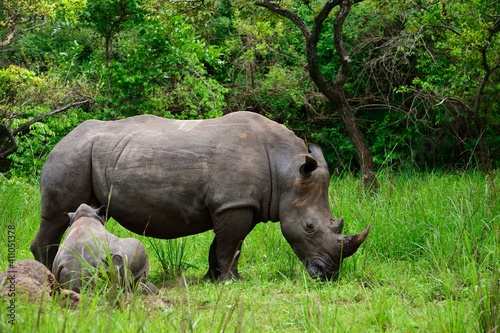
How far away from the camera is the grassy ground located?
13.7ft

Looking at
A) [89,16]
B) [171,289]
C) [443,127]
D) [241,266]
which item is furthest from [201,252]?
[443,127]

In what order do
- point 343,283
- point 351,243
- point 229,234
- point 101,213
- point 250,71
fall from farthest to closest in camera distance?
1. point 250,71
2. point 229,234
3. point 351,243
4. point 343,283
5. point 101,213

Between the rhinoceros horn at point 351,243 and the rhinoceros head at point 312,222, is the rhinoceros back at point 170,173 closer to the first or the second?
the rhinoceros head at point 312,222

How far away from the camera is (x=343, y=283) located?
645 cm

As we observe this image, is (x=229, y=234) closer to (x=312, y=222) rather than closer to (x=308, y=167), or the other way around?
(x=312, y=222)

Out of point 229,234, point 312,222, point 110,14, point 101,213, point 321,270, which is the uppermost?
point 110,14

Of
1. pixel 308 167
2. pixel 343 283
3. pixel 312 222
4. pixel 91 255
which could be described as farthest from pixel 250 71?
pixel 91 255

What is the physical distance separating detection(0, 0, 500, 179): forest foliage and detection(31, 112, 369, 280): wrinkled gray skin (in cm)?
263

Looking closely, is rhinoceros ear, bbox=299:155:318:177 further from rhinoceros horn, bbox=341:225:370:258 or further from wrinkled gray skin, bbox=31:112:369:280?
rhinoceros horn, bbox=341:225:370:258

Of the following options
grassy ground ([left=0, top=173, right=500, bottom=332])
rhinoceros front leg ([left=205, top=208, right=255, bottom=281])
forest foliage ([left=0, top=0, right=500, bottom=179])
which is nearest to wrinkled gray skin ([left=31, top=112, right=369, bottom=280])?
rhinoceros front leg ([left=205, top=208, right=255, bottom=281])

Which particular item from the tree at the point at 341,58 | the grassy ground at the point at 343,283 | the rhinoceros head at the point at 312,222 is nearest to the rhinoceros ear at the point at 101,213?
the grassy ground at the point at 343,283

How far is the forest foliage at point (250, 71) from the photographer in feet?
38.1

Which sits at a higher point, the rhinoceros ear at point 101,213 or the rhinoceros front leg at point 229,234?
the rhinoceros ear at point 101,213

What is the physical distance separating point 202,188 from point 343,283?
1402 mm
